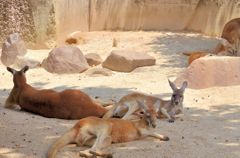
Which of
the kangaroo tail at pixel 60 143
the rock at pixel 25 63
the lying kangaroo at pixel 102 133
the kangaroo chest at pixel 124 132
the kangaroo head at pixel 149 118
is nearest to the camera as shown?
the kangaroo tail at pixel 60 143

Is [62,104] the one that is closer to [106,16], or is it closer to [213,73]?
[213,73]

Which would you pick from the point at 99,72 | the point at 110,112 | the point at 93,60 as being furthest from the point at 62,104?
the point at 93,60

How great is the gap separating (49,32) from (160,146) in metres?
6.66

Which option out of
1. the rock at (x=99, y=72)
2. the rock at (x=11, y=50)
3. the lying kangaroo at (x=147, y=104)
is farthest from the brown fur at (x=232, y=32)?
the lying kangaroo at (x=147, y=104)

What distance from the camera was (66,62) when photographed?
8.86 metres

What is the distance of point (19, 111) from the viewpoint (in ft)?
19.3

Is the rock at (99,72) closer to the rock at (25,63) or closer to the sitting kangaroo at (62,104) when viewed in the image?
the rock at (25,63)

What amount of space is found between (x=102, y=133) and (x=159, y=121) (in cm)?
135

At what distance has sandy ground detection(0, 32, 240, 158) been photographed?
4.53 m

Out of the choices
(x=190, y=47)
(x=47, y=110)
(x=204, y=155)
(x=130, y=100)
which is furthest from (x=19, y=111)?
(x=190, y=47)

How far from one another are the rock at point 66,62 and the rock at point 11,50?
727 mm

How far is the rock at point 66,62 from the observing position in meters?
8.80

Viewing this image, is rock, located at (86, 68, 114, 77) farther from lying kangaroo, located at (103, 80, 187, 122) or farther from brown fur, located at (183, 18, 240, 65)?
lying kangaroo, located at (103, 80, 187, 122)

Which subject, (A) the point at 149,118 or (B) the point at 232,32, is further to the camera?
(B) the point at 232,32
